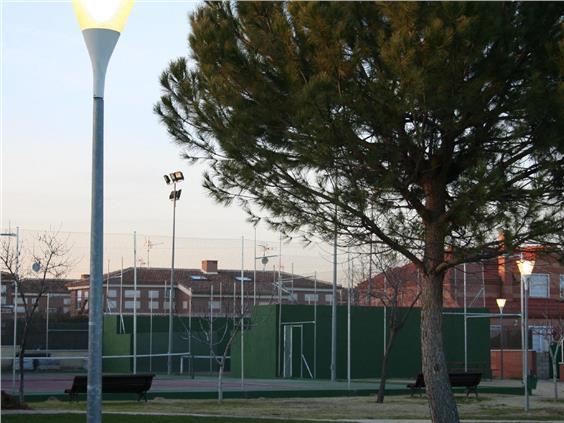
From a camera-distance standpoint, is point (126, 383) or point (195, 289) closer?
point (126, 383)

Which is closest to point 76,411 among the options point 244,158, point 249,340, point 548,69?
point 244,158

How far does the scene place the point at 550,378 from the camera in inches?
1567

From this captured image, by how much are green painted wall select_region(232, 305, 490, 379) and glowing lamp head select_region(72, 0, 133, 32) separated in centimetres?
3083

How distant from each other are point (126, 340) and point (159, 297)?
3262cm

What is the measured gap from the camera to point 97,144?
653 centimetres

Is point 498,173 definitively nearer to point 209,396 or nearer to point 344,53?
point 344,53

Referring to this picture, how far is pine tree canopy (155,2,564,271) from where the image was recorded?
1145 cm

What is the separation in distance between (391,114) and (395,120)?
9 centimetres

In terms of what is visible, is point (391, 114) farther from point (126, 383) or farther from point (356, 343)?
point (356, 343)

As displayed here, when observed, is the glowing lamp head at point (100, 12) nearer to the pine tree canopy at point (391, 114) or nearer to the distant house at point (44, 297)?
the pine tree canopy at point (391, 114)

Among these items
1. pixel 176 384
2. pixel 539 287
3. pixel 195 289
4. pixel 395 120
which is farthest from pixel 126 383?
pixel 195 289

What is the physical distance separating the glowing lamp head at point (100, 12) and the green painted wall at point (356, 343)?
30826 mm

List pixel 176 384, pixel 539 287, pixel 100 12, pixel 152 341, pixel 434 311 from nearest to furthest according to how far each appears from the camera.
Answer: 1. pixel 100 12
2. pixel 434 311
3. pixel 176 384
4. pixel 152 341
5. pixel 539 287

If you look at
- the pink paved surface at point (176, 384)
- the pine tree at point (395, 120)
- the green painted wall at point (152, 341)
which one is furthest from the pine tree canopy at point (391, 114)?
the green painted wall at point (152, 341)
